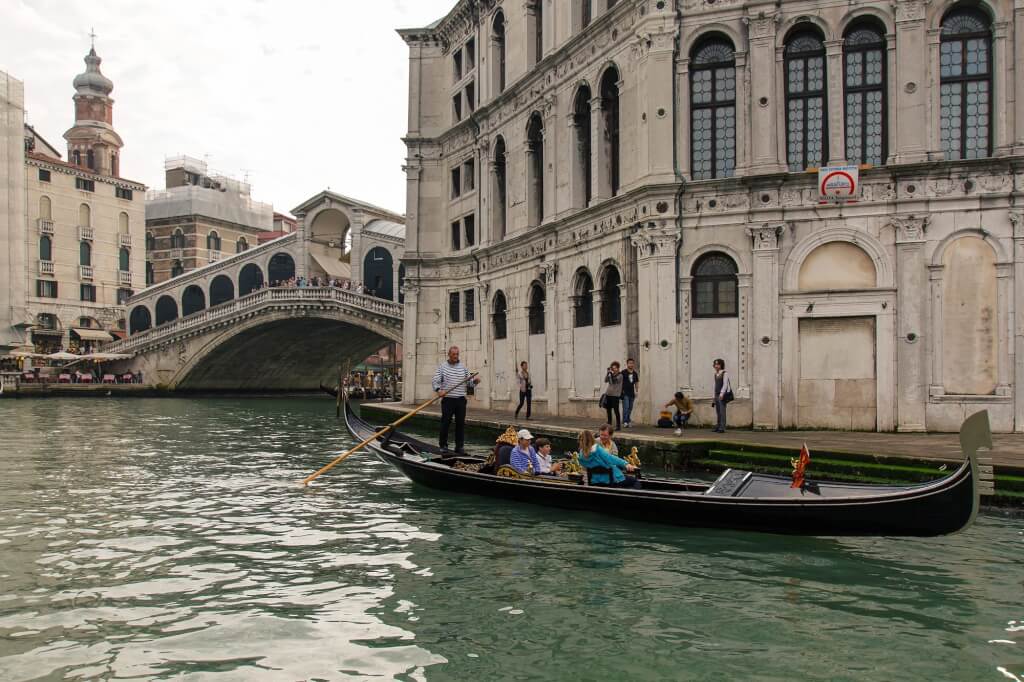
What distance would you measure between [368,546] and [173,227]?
5577 centimetres

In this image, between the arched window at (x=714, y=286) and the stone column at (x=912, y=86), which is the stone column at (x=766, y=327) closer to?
the arched window at (x=714, y=286)

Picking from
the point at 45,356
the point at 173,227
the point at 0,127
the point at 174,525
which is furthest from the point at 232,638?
the point at 173,227

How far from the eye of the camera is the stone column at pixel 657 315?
1562 cm

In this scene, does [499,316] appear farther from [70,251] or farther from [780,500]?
[70,251]

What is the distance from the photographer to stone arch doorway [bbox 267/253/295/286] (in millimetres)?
48281

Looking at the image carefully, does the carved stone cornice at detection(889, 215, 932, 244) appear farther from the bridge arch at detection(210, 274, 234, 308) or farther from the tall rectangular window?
the bridge arch at detection(210, 274, 234, 308)

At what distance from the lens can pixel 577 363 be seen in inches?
749

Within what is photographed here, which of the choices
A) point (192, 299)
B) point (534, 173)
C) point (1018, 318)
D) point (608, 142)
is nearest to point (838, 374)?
point (1018, 318)

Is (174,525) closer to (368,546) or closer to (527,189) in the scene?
(368,546)

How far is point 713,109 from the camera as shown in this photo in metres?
15.7

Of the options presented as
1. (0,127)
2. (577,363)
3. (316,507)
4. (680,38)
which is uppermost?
(0,127)

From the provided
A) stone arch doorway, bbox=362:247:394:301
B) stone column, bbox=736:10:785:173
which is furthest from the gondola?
stone arch doorway, bbox=362:247:394:301

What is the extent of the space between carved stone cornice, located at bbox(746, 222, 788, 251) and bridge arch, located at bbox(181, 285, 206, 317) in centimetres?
4130

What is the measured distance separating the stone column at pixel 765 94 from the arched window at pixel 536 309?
284 inches
